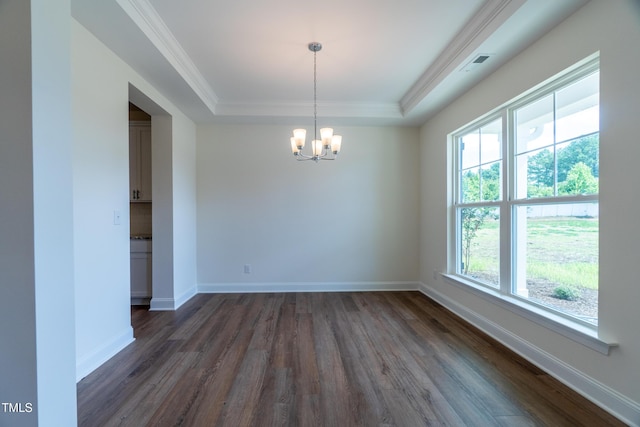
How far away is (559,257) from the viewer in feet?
7.00

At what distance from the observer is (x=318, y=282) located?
428cm

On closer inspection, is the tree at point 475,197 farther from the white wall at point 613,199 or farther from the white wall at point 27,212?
the white wall at point 27,212

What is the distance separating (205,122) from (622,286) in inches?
182

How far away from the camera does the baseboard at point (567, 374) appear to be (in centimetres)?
156

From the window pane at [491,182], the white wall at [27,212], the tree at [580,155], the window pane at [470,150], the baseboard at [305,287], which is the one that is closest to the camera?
the white wall at [27,212]

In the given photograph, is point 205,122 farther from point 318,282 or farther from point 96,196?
point 318,282

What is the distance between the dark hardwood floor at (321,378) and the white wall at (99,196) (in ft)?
0.89

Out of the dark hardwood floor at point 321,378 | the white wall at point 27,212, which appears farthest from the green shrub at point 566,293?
the white wall at point 27,212

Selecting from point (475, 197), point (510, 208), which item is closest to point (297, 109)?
point (475, 197)

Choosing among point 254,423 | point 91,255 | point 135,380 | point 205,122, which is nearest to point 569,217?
point 254,423

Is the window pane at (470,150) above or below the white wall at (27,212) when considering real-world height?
above

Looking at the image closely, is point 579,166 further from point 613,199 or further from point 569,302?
point 569,302

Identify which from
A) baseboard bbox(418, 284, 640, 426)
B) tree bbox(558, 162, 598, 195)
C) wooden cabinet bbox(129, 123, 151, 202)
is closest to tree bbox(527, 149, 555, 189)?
tree bbox(558, 162, 598, 195)

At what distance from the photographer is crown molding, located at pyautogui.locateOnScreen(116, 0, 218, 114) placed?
1965mm
